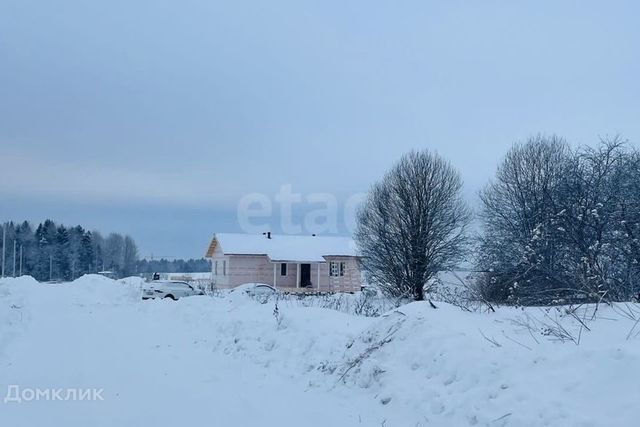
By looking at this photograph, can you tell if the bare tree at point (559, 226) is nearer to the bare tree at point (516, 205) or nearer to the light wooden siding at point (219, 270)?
the bare tree at point (516, 205)

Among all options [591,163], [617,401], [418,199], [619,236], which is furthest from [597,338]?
[418,199]

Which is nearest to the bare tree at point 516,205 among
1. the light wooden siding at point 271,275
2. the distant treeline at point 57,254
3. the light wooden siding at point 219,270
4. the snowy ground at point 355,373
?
the snowy ground at point 355,373

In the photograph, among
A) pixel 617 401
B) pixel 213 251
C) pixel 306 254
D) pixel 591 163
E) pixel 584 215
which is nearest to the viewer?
pixel 617 401

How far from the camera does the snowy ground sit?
6062mm

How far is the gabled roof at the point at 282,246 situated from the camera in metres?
46.4

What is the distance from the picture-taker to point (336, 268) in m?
49.3

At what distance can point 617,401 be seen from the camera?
5.41 meters

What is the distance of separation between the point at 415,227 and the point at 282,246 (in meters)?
20.0

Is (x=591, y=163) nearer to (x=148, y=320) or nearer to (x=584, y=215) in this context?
(x=584, y=215)

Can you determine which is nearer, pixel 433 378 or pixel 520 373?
pixel 520 373

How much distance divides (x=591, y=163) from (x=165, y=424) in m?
22.1

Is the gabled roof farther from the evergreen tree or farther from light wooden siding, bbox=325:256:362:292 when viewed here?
the evergreen tree

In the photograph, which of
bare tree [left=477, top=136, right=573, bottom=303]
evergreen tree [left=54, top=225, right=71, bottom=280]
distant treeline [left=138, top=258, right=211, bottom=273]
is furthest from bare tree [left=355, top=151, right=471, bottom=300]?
distant treeline [left=138, top=258, right=211, bottom=273]

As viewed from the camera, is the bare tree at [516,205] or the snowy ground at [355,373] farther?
the bare tree at [516,205]
